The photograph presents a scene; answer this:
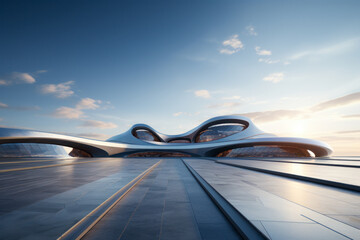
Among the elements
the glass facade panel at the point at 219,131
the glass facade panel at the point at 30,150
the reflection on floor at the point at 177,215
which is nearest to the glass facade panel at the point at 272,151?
the glass facade panel at the point at 219,131

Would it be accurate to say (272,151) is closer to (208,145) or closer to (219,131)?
(208,145)

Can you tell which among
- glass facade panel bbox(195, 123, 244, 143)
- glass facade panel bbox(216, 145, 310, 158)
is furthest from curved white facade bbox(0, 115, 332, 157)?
glass facade panel bbox(195, 123, 244, 143)

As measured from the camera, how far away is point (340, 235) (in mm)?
2020

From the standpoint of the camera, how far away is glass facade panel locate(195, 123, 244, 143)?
46000mm

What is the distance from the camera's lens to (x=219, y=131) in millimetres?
47250

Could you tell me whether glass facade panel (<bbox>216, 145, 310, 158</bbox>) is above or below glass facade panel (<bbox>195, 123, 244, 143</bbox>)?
below

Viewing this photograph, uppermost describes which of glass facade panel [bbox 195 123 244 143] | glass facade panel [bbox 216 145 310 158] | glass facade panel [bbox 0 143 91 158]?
glass facade panel [bbox 195 123 244 143]

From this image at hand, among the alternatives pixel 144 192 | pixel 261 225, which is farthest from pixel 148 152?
pixel 261 225

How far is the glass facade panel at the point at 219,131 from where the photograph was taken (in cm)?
4600

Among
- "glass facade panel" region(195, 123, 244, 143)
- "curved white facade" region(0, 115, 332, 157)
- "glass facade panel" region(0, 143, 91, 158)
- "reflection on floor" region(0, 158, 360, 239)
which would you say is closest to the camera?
"reflection on floor" region(0, 158, 360, 239)

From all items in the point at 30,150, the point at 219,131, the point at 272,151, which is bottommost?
the point at 272,151

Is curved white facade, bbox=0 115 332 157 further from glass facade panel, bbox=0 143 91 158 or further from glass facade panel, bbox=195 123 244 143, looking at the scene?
glass facade panel, bbox=195 123 244 143

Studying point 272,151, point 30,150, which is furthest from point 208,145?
point 30,150

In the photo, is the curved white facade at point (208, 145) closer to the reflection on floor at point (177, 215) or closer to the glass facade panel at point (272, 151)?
the glass facade panel at point (272, 151)
